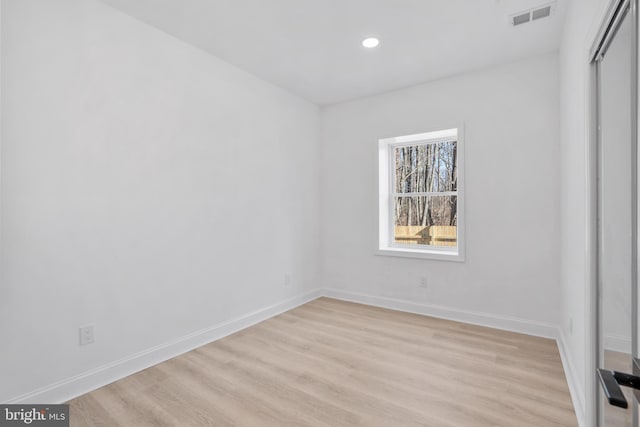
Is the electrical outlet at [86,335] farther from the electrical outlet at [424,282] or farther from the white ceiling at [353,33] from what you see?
the electrical outlet at [424,282]

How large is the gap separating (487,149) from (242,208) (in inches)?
101

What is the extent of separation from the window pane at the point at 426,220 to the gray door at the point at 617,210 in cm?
216

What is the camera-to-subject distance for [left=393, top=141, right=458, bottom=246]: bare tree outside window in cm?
373

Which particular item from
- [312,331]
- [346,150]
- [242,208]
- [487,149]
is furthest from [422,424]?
[346,150]

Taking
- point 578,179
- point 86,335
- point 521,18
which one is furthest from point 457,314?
point 86,335

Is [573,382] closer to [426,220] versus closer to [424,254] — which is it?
[424,254]

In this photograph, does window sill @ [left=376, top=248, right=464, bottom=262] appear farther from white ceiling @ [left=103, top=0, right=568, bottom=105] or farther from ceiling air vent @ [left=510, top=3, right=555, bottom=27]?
ceiling air vent @ [left=510, top=3, right=555, bottom=27]

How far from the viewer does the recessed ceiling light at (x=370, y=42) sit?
272 cm

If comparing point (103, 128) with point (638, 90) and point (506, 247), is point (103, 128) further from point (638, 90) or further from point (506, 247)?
point (506, 247)

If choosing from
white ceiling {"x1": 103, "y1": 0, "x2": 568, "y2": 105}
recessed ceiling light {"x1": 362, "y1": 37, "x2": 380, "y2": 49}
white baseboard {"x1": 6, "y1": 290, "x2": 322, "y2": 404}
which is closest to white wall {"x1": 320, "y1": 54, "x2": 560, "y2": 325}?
white ceiling {"x1": 103, "y1": 0, "x2": 568, "y2": 105}

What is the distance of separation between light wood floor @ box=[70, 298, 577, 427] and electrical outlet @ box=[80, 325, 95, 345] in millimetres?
333

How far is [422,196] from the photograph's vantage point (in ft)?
12.9

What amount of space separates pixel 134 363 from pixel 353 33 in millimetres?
3079

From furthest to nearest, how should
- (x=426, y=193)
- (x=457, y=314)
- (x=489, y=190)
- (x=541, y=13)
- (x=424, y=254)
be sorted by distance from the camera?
(x=426, y=193), (x=424, y=254), (x=457, y=314), (x=489, y=190), (x=541, y=13)
